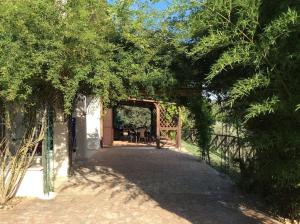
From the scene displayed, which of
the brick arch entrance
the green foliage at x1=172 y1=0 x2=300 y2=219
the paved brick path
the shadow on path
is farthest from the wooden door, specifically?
the green foliage at x1=172 y1=0 x2=300 y2=219

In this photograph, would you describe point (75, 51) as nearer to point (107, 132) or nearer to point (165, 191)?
point (165, 191)

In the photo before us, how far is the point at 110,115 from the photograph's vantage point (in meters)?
22.7

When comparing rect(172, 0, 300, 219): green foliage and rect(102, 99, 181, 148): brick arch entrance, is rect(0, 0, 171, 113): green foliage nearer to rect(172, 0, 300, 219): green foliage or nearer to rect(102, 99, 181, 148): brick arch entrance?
rect(172, 0, 300, 219): green foliage

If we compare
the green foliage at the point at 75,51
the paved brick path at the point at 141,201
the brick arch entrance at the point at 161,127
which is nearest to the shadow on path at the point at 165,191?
the paved brick path at the point at 141,201

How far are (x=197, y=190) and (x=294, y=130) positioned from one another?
16.0 ft

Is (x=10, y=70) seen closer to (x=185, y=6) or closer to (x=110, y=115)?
(x=185, y=6)

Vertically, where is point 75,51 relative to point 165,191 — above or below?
above

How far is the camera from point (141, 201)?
8625mm

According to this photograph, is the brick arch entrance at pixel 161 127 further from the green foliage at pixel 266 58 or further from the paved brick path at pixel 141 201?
the green foliage at pixel 266 58

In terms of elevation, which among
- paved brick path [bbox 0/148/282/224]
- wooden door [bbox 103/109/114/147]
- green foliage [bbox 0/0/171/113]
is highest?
green foliage [bbox 0/0/171/113]

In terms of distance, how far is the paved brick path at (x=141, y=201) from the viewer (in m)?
7.33

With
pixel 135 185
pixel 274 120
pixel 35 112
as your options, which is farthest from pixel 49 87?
pixel 274 120

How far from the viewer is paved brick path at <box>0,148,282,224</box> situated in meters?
7.33

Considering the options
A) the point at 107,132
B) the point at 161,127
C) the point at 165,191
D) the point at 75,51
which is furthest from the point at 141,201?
the point at 161,127
